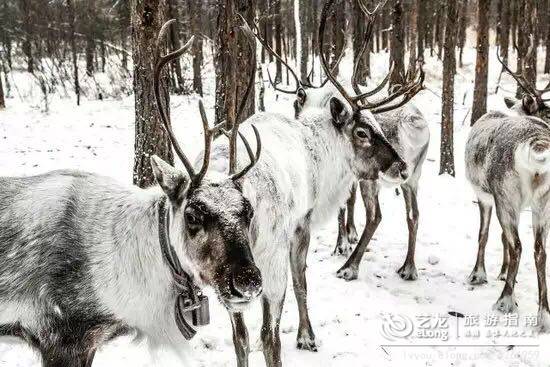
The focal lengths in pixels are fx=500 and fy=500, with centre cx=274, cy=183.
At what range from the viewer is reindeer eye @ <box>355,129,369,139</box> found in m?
4.05

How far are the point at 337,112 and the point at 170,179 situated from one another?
2.05 metres

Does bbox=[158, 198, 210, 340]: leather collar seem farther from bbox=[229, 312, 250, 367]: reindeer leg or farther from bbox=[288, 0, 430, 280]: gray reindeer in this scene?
bbox=[288, 0, 430, 280]: gray reindeer

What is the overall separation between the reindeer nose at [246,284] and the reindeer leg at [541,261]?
2.72 metres

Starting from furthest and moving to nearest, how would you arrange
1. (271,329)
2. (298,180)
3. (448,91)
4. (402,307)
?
(448,91), (402,307), (298,180), (271,329)

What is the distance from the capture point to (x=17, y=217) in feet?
8.42

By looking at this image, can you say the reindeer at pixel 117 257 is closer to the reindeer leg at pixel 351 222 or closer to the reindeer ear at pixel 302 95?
the reindeer ear at pixel 302 95

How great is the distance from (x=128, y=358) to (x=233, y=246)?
1731 mm

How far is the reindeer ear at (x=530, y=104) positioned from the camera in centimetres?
462

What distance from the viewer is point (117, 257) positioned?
253 cm

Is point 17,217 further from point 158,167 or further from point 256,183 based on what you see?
point 256,183

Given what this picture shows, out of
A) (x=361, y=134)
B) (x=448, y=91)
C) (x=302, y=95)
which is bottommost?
(x=361, y=134)

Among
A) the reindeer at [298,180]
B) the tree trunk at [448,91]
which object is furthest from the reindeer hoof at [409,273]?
the tree trunk at [448,91]

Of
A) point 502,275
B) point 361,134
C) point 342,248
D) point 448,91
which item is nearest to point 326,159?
point 361,134

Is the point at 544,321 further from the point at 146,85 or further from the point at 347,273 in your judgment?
the point at 146,85
